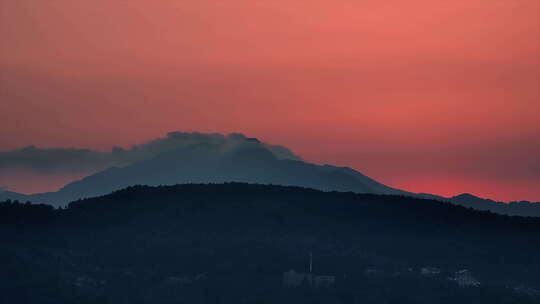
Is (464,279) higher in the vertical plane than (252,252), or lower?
lower

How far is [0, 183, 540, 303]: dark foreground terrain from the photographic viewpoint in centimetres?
14538

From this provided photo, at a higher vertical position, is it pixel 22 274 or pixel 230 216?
pixel 230 216

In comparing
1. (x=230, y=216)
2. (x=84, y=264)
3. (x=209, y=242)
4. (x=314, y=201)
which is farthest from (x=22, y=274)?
(x=314, y=201)

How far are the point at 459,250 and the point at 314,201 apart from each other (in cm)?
3474

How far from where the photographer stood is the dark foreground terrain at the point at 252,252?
145 metres

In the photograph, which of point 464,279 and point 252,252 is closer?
point 464,279

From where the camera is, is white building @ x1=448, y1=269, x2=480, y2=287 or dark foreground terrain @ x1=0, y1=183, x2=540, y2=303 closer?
dark foreground terrain @ x1=0, y1=183, x2=540, y2=303

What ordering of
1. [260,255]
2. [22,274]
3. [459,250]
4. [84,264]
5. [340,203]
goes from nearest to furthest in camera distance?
1. [22,274]
2. [84,264]
3. [260,255]
4. [459,250]
5. [340,203]

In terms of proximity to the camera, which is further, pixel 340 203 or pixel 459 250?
pixel 340 203

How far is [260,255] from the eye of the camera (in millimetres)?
162000

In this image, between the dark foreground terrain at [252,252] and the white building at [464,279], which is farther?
the white building at [464,279]

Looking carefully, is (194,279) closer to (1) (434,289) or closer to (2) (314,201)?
(1) (434,289)

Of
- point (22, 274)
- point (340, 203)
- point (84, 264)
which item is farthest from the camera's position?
point (340, 203)

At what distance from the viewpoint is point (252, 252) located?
164 meters
